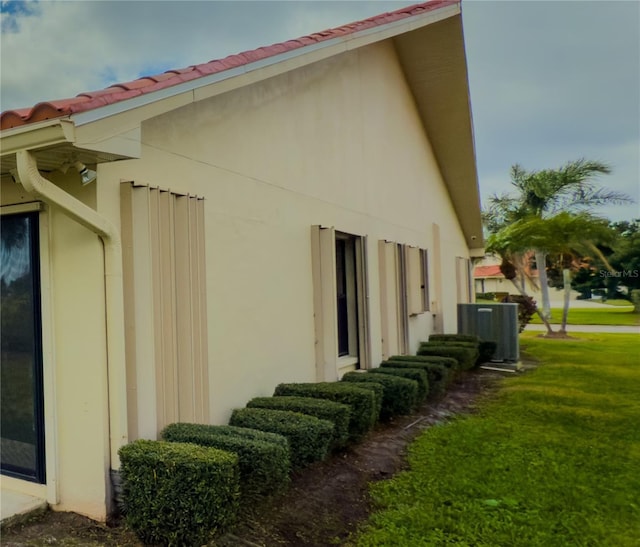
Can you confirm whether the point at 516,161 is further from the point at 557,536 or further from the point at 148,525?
the point at 148,525

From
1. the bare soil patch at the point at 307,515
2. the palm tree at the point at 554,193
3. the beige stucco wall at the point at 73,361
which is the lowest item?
the bare soil patch at the point at 307,515

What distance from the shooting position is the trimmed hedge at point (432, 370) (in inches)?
303

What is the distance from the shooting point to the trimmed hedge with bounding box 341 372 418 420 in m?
6.39

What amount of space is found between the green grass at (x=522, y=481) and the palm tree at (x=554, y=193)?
13.3m

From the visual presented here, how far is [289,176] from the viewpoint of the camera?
6340 mm

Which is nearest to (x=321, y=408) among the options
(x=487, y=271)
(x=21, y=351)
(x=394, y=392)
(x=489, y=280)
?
(x=394, y=392)

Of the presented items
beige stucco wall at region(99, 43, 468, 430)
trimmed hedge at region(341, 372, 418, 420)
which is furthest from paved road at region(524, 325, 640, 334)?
trimmed hedge at region(341, 372, 418, 420)

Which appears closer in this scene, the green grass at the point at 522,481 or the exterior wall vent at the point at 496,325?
the green grass at the point at 522,481

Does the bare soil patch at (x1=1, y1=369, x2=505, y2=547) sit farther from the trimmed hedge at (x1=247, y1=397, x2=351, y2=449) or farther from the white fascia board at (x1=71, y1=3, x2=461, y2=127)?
the white fascia board at (x1=71, y1=3, x2=461, y2=127)

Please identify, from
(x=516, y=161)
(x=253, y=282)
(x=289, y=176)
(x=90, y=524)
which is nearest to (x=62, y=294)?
(x=90, y=524)

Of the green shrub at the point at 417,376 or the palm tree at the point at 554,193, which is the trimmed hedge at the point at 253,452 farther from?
the palm tree at the point at 554,193

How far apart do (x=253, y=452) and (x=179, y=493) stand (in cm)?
61
